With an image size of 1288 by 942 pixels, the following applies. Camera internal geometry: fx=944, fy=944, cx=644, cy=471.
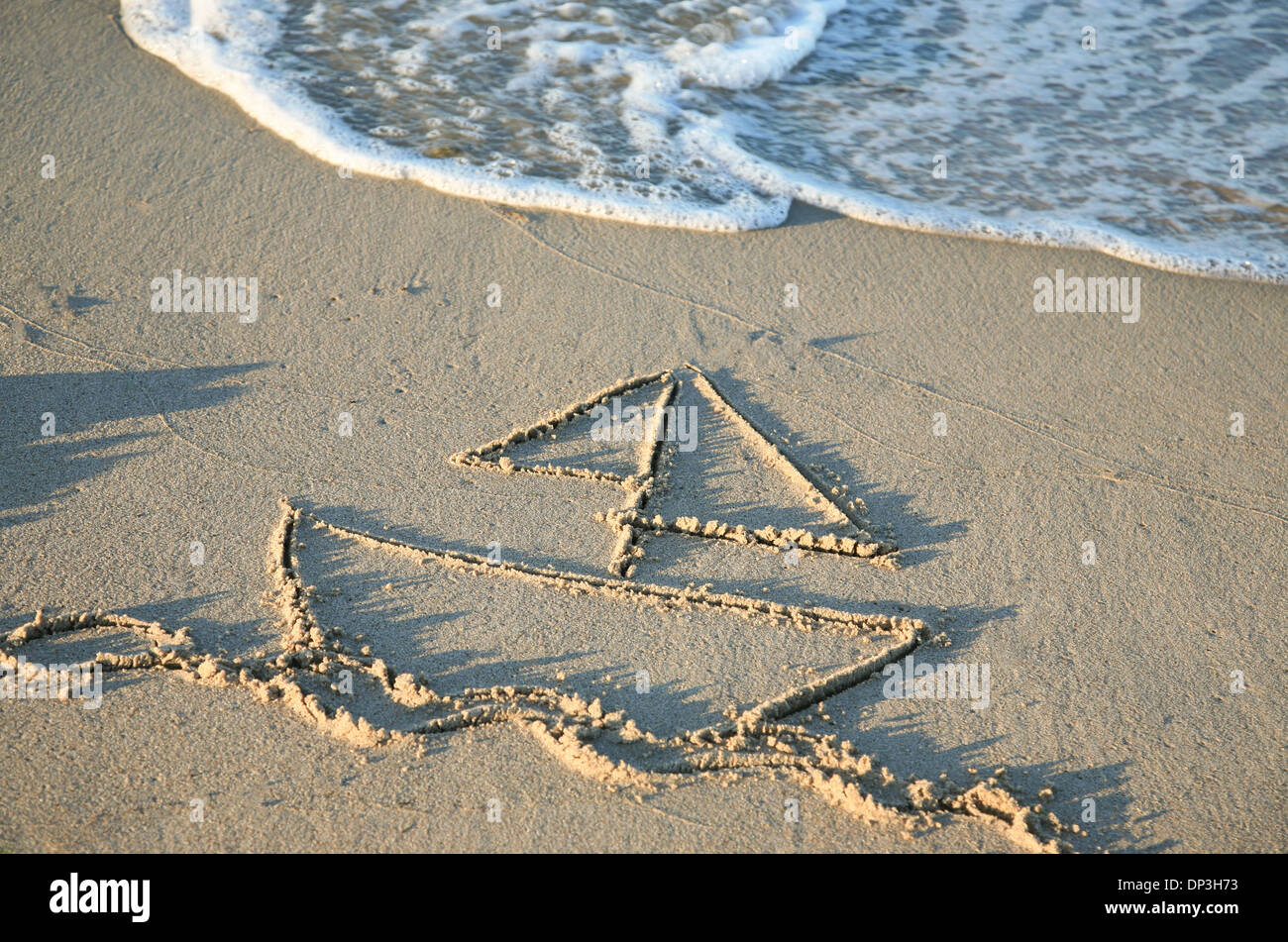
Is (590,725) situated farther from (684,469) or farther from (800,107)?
(800,107)

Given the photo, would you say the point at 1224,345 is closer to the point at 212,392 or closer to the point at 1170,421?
the point at 1170,421

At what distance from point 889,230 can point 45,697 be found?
3.65 meters

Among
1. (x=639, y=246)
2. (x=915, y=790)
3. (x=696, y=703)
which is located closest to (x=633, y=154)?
(x=639, y=246)

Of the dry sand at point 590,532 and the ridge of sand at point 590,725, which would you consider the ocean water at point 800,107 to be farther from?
the ridge of sand at point 590,725

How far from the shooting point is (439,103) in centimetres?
493

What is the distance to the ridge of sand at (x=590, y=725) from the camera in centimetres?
222

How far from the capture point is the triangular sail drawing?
9.57 ft

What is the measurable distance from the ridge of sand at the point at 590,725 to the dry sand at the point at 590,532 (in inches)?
0.4

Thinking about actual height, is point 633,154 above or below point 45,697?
above

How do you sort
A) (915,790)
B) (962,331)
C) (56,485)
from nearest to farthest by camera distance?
(915,790), (56,485), (962,331)

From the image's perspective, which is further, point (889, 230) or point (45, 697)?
point (889, 230)

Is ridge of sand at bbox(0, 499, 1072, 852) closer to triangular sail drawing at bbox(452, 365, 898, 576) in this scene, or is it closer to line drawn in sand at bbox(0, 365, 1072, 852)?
line drawn in sand at bbox(0, 365, 1072, 852)

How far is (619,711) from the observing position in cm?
237

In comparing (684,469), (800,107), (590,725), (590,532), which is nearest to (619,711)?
(590,725)
